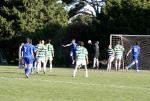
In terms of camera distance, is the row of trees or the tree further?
the tree

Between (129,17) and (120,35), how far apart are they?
4045 mm

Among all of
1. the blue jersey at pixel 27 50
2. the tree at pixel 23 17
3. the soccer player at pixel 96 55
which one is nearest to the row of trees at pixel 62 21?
the tree at pixel 23 17

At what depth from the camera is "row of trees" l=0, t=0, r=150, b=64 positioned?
48.1 meters

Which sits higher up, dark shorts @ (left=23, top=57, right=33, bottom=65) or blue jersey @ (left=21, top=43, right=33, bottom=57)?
blue jersey @ (left=21, top=43, right=33, bottom=57)

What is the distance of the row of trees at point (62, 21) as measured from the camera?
48062 mm

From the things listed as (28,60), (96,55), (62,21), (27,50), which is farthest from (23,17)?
(28,60)

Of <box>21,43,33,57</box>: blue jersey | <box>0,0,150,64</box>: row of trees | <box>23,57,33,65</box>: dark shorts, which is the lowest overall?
<box>23,57,33,65</box>: dark shorts

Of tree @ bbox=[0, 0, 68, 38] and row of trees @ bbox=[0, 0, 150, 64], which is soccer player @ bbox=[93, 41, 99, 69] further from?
tree @ bbox=[0, 0, 68, 38]

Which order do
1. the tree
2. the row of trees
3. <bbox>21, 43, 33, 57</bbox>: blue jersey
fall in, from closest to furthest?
<bbox>21, 43, 33, 57</bbox>: blue jersey < the row of trees < the tree

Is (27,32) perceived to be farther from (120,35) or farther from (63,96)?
(63,96)

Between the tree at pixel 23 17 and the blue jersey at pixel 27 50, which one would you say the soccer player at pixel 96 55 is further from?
the blue jersey at pixel 27 50

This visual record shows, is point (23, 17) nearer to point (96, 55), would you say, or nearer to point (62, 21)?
point (62, 21)

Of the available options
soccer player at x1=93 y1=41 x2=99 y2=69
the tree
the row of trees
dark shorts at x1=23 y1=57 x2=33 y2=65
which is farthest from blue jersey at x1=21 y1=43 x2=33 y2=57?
the tree

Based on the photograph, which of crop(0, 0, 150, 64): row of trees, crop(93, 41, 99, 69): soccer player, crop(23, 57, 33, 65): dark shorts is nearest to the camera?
crop(23, 57, 33, 65): dark shorts
